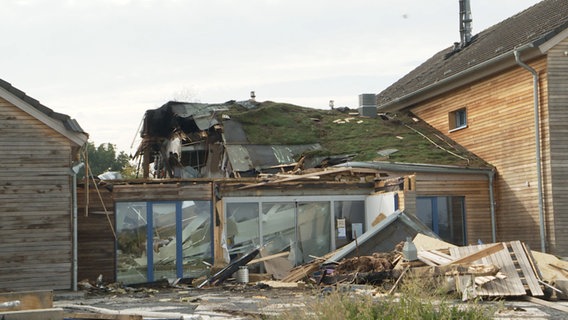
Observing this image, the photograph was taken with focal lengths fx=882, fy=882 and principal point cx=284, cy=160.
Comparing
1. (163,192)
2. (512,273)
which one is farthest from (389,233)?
(163,192)

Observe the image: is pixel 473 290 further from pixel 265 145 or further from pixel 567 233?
pixel 265 145

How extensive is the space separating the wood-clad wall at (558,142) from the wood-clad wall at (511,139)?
0.18 metres

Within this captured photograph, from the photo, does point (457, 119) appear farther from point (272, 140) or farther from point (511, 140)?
point (272, 140)

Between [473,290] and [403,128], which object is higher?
[403,128]

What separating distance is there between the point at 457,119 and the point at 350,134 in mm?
3588

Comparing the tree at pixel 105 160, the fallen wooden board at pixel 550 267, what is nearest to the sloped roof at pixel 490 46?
the fallen wooden board at pixel 550 267

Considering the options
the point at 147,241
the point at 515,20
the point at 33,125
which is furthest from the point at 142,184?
the point at 515,20

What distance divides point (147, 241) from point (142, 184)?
144 cm

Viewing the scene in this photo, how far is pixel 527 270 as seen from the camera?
1697cm

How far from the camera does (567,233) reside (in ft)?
77.8

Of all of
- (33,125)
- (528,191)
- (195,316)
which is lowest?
(195,316)

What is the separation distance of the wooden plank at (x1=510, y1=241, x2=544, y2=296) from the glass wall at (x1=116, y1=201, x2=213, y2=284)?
8145mm

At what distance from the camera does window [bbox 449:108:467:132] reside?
94.4 ft

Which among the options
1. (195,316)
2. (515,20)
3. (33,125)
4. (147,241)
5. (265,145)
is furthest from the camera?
(515,20)
